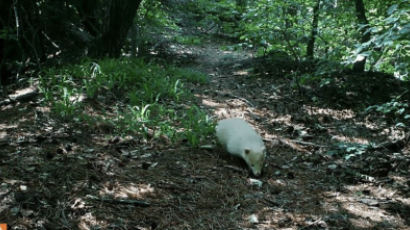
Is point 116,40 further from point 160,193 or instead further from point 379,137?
point 379,137

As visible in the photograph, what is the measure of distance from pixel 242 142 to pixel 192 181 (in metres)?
0.75

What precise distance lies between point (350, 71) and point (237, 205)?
5199 mm

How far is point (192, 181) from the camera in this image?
3.27 metres

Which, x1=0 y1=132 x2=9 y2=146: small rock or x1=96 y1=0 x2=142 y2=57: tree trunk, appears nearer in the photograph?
x1=0 y1=132 x2=9 y2=146: small rock

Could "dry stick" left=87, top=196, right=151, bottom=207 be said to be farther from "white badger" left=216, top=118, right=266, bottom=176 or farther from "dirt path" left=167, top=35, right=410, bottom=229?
"white badger" left=216, top=118, right=266, bottom=176

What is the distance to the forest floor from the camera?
8.39ft

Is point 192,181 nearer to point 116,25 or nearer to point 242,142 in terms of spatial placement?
point 242,142

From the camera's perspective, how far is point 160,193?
9.70ft

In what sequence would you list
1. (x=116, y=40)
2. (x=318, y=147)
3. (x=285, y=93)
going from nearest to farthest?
(x=318, y=147), (x=285, y=93), (x=116, y=40)

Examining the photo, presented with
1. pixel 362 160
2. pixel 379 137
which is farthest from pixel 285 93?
pixel 362 160

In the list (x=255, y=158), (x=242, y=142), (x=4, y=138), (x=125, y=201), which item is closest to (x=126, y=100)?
(x=4, y=138)

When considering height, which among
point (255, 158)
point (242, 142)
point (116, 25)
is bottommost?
point (255, 158)

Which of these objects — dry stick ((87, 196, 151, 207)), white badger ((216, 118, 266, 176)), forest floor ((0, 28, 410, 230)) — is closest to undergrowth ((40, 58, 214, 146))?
forest floor ((0, 28, 410, 230))

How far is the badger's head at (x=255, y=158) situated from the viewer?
3.47 meters
